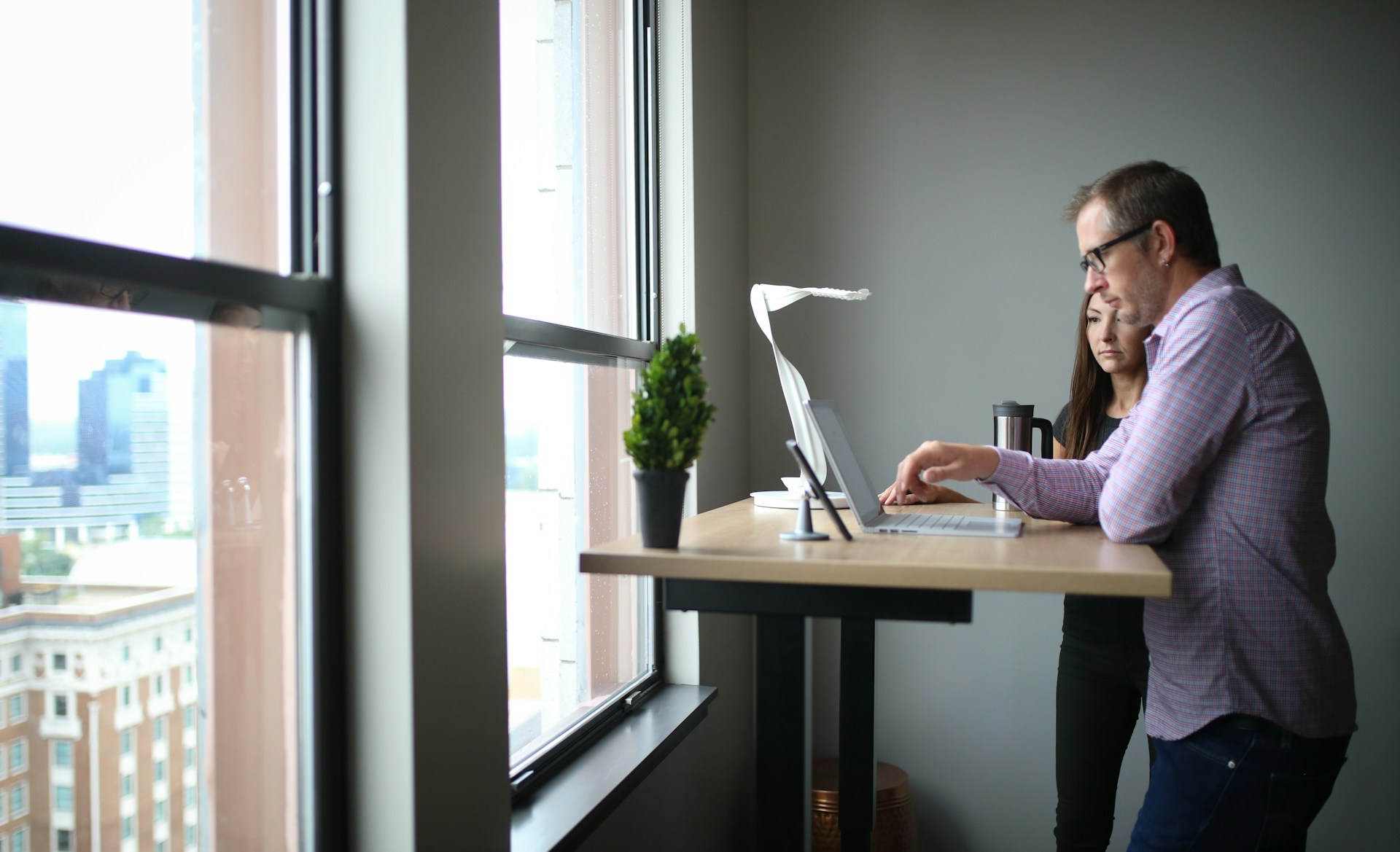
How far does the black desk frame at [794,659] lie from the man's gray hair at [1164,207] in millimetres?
750

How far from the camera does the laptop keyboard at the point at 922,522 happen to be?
1.59 meters

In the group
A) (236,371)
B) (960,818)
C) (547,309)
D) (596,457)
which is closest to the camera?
(236,371)

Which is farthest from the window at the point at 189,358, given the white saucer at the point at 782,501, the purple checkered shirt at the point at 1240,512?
the purple checkered shirt at the point at 1240,512

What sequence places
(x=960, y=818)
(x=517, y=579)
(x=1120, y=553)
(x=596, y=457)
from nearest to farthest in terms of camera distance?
(x=1120, y=553), (x=517, y=579), (x=596, y=457), (x=960, y=818)

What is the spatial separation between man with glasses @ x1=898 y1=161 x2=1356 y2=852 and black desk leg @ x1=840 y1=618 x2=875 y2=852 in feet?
1.39

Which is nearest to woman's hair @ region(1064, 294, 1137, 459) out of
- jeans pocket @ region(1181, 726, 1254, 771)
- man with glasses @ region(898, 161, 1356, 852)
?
man with glasses @ region(898, 161, 1356, 852)

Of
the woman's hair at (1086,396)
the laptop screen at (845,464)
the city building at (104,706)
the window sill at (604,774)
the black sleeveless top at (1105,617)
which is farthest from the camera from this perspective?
the woman's hair at (1086,396)

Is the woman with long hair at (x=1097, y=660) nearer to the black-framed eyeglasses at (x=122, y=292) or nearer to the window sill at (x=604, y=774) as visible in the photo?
the window sill at (x=604, y=774)

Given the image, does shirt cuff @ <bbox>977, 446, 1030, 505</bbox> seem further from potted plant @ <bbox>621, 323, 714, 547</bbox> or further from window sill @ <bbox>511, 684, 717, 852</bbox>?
window sill @ <bbox>511, 684, 717, 852</bbox>

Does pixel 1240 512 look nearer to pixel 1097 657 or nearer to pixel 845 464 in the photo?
pixel 845 464

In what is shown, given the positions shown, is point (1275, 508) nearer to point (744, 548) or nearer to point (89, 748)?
point (744, 548)

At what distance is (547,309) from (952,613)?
1084 mm

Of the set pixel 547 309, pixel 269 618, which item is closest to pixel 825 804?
pixel 547 309

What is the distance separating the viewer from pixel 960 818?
312 cm
